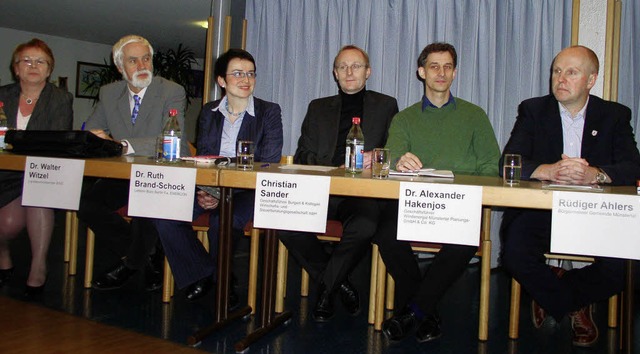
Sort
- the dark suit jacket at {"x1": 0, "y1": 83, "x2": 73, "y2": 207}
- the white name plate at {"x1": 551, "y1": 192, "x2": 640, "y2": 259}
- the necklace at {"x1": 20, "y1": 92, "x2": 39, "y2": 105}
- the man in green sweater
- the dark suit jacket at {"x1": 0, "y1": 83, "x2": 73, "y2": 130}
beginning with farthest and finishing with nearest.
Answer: the necklace at {"x1": 20, "y1": 92, "x2": 39, "y2": 105} → the dark suit jacket at {"x1": 0, "y1": 83, "x2": 73, "y2": 130} → the dark suit jacket at {"x1": 0, "y1": 83, "x2": 73, "y2": 207} → the man in green sweater → the white name plate at {"x1": 551, "y1": 192, "x2": 640, "y2": 259}

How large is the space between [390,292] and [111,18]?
6256 mm

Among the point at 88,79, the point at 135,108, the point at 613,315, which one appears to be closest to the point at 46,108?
the point at 135,108

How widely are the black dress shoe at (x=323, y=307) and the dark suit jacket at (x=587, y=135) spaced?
0.98m

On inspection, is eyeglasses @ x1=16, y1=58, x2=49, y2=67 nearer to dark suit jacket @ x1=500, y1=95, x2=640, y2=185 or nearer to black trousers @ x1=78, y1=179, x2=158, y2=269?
black trousers @ x1=78, y1=179, x2=158, y2=269

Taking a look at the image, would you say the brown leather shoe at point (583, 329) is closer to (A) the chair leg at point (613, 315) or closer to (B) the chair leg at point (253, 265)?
(A) the chair leg at point (613, 315)

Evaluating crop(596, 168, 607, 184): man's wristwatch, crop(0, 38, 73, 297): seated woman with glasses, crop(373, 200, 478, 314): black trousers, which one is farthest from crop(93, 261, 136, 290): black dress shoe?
crop(596, 168, 607, 184): man's wristwatch

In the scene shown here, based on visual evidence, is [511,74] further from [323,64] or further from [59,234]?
[59,234]

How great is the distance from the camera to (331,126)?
2.84m

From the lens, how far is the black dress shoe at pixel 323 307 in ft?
7.42

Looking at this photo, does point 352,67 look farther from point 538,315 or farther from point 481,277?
point 538,315

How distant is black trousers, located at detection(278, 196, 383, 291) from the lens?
216 centimetres

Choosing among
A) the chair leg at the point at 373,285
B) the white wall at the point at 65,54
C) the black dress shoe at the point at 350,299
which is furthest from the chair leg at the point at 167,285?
the white wall at the point at 65,54

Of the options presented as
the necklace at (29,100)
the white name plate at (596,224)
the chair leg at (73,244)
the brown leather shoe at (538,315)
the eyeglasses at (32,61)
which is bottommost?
the brown leather shoe at (538,315)

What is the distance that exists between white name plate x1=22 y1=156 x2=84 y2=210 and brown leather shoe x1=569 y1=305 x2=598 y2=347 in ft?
6.57
